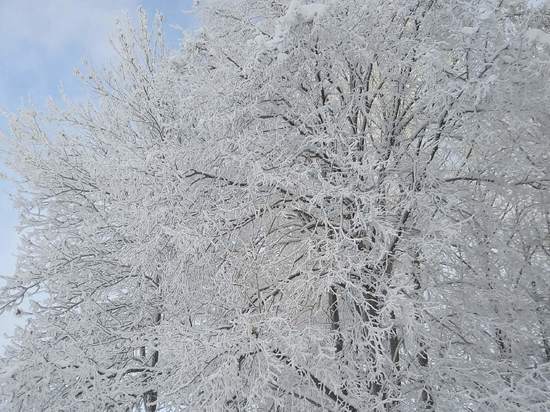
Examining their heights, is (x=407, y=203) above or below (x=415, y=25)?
below

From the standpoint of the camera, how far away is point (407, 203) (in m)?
4.41

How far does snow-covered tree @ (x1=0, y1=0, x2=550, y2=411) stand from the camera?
4125 mm

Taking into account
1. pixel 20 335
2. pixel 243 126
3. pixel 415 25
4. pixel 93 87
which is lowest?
pixel 20 335

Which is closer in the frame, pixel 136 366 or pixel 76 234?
pixel 136 366

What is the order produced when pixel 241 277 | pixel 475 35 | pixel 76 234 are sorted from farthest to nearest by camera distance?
1. pixel 76 234
2. pixel 241 277
3. pixel 475 35

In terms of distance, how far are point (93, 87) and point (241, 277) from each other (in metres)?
6.17

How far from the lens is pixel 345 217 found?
5109mm

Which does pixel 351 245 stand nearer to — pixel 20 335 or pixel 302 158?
pixel 302 158

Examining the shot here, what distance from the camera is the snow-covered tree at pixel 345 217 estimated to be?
13.5 ft

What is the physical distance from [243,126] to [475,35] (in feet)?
8.02

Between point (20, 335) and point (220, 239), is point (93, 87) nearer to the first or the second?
point (20, 335)

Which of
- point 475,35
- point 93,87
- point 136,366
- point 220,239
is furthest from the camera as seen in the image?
point 93,87

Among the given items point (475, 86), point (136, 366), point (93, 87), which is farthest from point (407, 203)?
point (93, 87)

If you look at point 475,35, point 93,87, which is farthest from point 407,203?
point 93,87
